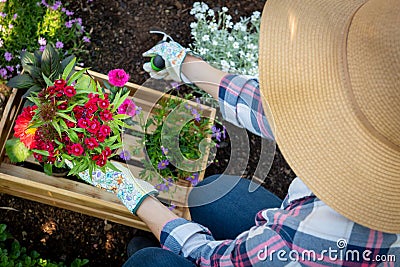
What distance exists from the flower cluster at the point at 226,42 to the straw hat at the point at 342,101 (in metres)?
1.01

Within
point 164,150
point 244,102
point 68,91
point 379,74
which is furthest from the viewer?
point 164,150

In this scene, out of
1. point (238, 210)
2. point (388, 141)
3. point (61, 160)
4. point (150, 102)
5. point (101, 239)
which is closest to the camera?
point (388, 141)

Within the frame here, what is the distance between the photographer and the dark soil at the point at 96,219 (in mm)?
2203

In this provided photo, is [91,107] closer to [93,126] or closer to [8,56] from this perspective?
[93,126]

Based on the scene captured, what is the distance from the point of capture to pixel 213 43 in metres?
2.23

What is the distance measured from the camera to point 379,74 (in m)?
1.09

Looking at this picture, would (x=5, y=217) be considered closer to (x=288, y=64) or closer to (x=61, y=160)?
(x=61, y=160)

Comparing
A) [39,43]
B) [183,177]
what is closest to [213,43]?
[183,177]

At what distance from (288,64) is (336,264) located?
519mm

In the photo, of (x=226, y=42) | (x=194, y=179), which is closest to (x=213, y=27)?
(x=226, y=42)

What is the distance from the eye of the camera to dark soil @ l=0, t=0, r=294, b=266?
7.23ft

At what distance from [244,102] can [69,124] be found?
59 cm

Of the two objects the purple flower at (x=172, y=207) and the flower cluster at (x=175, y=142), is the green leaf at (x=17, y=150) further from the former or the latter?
the purple flower at (x=172, y=207)

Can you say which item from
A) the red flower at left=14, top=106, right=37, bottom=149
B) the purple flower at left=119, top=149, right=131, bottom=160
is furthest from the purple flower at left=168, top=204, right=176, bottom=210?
the red flower at left=14, top=106, right=37, bottom=149
